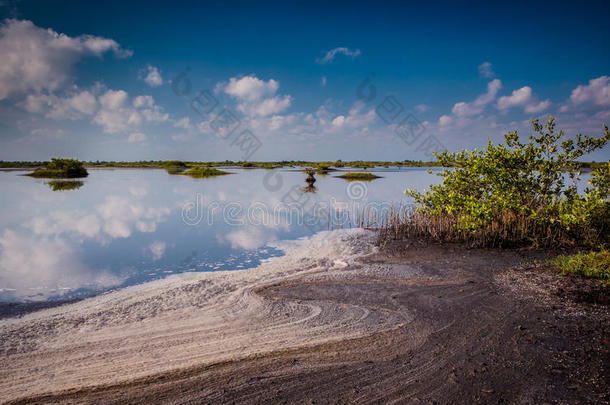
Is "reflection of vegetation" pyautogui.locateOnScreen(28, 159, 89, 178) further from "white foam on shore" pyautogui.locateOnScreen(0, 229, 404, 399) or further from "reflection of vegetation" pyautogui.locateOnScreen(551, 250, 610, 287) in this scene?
"reflection of vegetation" pyautogui.locateOnScreen(551, 250, 610, 287)

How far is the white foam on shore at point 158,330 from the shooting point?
4.26 meters

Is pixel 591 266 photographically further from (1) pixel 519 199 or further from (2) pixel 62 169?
(2) pixel 62 169

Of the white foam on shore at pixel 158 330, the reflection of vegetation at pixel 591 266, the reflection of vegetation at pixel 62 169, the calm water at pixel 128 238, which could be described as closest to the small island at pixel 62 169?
the reflection of vegetation at pixel 62 169

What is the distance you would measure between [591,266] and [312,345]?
724cm

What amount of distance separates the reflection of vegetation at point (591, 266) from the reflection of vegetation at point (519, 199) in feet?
8.34

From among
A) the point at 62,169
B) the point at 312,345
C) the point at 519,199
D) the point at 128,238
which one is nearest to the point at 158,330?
the point at 312,345

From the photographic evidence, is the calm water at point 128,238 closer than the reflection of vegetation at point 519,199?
Yes

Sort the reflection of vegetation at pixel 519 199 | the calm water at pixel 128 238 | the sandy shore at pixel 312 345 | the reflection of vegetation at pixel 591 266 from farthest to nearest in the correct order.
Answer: the reflection of vegetation at pixel 519 199 → the calm water at pixel 128 238 → the reflection of vegetation at pixel 591 266 → the sandy shore at pixel 312 345

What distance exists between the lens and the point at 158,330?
210 inches

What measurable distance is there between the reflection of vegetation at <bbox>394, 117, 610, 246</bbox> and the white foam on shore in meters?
6.87

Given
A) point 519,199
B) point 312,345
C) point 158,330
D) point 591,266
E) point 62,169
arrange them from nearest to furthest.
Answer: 1. point 312,345
2. point 158,330
3. point 591,266
4. point 519,199
5. point 62,169

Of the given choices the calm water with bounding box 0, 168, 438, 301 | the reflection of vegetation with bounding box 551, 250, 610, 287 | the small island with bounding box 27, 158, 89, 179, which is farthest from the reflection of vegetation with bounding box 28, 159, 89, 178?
the reflection of vegetation with bounding box 551, 250, 610, 287

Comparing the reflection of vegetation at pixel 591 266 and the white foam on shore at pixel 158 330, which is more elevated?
the reflection of vegetation at pixel 591 266

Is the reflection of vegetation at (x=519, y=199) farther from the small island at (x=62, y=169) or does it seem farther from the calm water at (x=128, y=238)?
the small island at (x=62, y=169)
